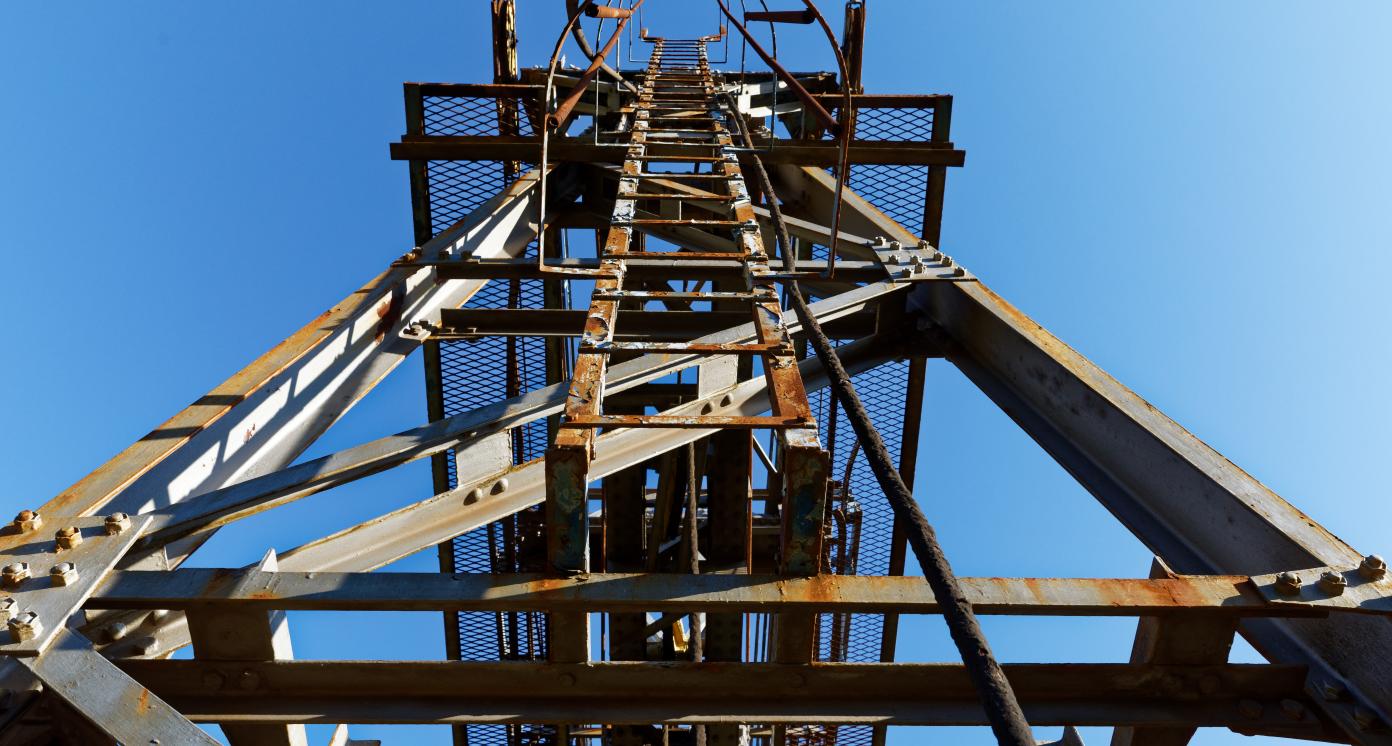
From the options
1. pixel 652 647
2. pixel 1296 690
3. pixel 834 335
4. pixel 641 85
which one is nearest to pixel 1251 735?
pixel 1296 690

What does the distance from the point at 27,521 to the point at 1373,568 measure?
3.79 m

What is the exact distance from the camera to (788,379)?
3.07m

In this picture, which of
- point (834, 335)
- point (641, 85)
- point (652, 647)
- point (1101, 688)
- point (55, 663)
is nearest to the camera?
point (55, 663)

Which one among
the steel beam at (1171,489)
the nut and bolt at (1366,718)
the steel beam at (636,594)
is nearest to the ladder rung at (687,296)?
the steel beam at (1171,489)

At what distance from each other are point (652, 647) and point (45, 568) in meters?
4.67

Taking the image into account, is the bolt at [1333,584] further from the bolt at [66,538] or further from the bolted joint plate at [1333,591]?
the bolt at [66,538]

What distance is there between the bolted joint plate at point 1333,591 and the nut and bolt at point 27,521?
11.3ft

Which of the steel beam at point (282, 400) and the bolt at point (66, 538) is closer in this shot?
the bolt at point (66, 538)

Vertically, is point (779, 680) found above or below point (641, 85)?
below

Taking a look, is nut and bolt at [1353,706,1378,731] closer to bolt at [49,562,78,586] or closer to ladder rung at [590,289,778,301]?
ladder rung at [590,289,778,301]

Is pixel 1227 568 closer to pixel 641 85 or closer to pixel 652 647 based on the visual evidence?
pixel 652 647

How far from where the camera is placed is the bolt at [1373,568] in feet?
8.71

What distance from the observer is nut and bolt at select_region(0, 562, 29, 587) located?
8.34 feet

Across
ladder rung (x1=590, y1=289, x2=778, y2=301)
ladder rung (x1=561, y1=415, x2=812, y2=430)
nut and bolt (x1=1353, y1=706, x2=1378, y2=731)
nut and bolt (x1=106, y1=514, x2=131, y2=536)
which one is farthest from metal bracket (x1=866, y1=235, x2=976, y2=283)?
nut and bolt (x1=106, y1=514, x2=131, y2=536)
